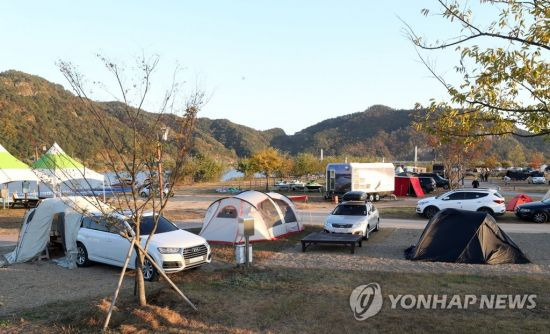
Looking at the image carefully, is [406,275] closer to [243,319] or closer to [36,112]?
[243,319]

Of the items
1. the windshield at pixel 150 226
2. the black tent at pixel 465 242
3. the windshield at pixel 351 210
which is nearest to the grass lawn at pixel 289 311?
the black tent at pixel 465 242

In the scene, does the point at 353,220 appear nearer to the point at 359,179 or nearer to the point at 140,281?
the point at 140,281

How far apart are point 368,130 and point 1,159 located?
113834 millimetres

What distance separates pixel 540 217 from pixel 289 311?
16560mm

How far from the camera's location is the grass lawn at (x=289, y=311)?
6.65 m

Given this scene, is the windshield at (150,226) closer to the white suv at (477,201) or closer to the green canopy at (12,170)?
the white suv at (477,201)

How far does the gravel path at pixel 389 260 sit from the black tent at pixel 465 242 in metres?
0.34

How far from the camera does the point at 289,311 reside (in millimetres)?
7395

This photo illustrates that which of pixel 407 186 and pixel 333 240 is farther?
pixel 407 186

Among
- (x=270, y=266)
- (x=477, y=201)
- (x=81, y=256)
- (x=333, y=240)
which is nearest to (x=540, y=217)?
(x=477, y=201)

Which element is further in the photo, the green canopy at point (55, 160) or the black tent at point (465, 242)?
the black tent at point (465, 242)

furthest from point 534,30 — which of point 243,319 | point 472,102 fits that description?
point 243,319

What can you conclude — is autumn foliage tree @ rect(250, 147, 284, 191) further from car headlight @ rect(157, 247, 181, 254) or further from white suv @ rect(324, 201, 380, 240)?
car headlight @ rect(157, 247, 181, 254)

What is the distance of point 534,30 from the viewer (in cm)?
553
